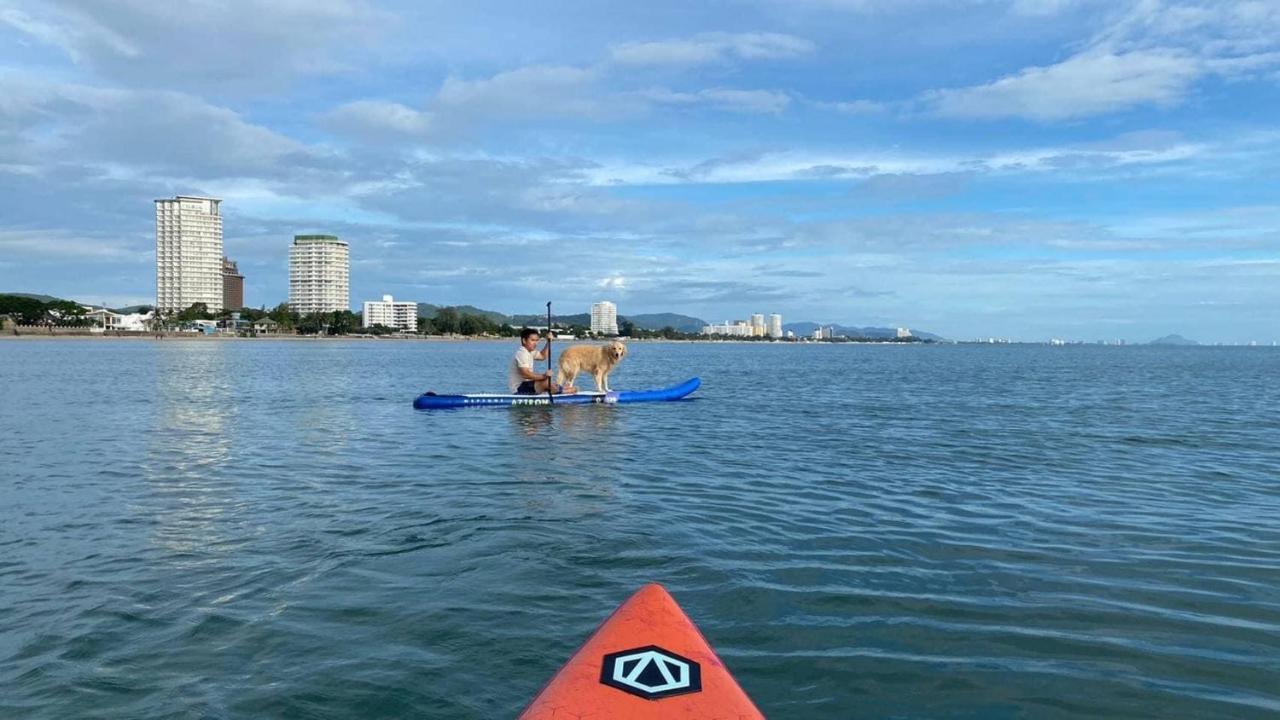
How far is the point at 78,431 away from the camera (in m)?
19.1

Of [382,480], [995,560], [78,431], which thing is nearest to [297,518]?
[382,480]

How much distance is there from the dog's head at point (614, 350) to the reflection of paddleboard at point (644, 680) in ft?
69.9

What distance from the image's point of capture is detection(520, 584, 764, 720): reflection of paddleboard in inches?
156

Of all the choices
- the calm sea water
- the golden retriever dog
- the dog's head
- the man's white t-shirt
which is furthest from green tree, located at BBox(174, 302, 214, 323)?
the calm sea water

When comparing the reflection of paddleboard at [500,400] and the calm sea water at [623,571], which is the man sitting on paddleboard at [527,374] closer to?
the reflection of paddleboard at [500,400]

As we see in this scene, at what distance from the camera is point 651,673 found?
14.0 ft

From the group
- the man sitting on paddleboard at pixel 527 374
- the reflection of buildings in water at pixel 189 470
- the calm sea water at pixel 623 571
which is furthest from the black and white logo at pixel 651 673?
the man sitting on paddleboard at pixel 527 374

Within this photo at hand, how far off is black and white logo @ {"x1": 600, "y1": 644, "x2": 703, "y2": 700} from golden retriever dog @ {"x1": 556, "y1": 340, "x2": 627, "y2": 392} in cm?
2151

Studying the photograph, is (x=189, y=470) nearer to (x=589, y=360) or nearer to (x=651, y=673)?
(x=651, y=673)

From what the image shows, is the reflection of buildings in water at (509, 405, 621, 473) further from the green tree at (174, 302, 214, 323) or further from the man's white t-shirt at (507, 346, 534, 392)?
the green tree at (174, 302, 214, 323)

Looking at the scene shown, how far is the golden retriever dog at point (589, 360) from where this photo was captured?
85.3ft

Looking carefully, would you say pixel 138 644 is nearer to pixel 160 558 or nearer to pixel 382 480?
pixel 160 558

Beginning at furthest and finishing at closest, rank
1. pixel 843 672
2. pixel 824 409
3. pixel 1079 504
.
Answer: pixel 824 409 → pixel 1079 504 → pixel 843 672

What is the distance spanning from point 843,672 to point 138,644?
16.9 ft
